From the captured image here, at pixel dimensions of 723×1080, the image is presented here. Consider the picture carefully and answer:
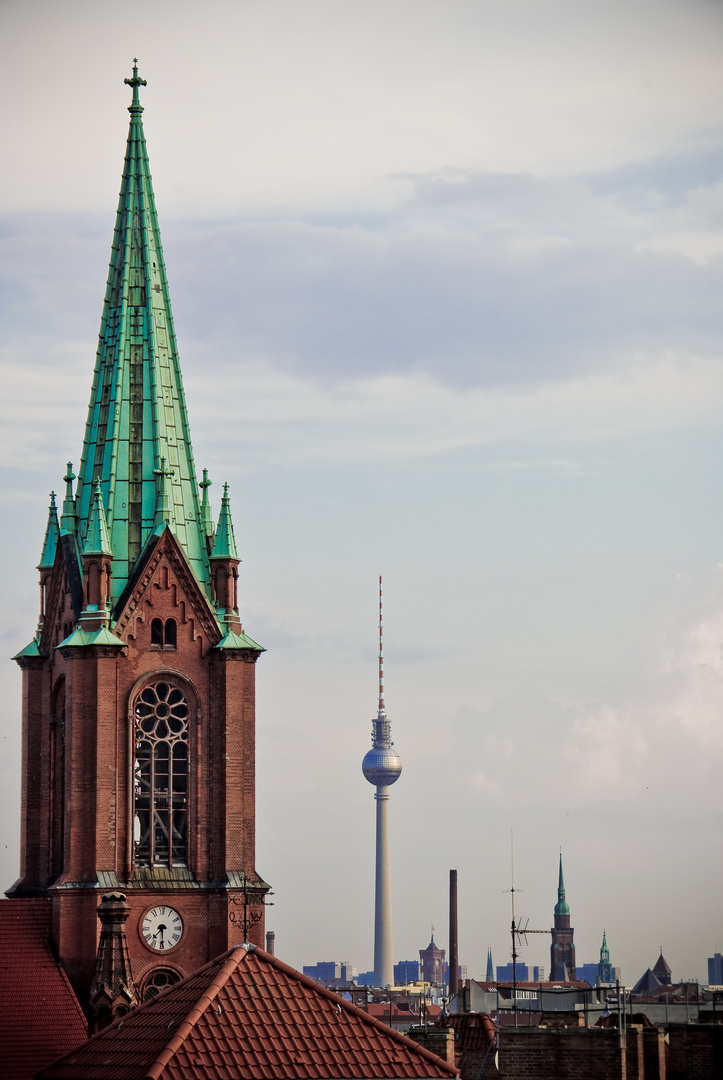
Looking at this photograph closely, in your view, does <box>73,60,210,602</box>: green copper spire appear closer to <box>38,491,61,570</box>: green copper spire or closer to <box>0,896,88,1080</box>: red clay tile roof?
<box>38,491,61,570</box>: green copper spire

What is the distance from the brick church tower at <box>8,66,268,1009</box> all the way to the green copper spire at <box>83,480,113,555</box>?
8cm

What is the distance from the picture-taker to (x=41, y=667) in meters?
89.4

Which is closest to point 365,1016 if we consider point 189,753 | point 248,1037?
point 248,1037

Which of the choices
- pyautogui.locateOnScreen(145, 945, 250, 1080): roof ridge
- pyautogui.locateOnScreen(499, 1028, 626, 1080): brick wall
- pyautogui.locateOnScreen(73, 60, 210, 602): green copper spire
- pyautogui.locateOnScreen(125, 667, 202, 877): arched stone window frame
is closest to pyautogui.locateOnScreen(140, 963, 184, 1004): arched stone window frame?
pyautogui.locateOnScreen(125, 667, 202, 877): arched stone window frame

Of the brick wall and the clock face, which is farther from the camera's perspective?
the clock face

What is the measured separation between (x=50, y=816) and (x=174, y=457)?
15492 millimetres

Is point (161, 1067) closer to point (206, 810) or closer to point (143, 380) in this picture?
point (206, 810)

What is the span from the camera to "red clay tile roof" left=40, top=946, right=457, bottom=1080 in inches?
2156

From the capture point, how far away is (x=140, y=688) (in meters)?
85.2

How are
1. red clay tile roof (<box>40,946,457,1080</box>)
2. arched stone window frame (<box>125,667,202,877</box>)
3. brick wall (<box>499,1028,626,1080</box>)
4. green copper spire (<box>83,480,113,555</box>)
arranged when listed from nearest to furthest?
brick wall (<box>499,1028,626,1080</box>)
red clay tile roof (<box>40,946,457,1080</box>)
arched stone window frame (<box>125,667,202,877</box>)
green copper spire (<box>83,480,113,555</box>)

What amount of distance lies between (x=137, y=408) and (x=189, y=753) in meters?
14.6

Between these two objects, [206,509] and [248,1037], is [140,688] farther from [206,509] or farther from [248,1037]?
[248,1037]

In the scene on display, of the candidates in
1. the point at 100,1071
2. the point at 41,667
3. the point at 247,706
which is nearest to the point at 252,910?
the point at 247,706

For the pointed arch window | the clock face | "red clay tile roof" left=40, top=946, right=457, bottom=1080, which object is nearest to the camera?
"red clay tile roof" left=40, top=946, right=457, bottom=1080
